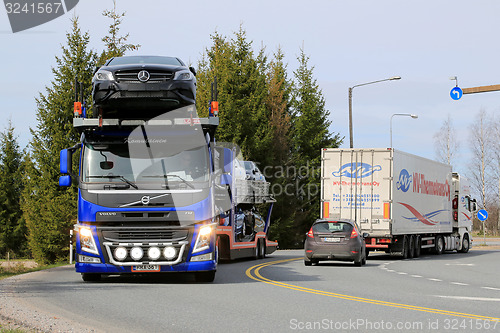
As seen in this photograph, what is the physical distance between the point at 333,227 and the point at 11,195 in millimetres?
40401

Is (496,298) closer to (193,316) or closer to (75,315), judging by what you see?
(193,316)

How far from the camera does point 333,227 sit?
2264 cm

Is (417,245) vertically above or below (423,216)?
below

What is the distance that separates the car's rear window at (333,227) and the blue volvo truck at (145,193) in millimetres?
8484

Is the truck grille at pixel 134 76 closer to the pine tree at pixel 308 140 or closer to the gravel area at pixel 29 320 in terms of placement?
the gravel area at pixel 29 320

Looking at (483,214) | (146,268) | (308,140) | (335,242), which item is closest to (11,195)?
(308,140)

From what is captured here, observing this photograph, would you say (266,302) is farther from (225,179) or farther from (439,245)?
(439,245)

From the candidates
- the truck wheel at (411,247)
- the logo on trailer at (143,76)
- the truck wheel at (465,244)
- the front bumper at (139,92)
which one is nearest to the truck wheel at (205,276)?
the front bumper at (139,92)

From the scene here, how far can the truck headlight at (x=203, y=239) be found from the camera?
46.7 ft

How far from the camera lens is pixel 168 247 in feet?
46.4

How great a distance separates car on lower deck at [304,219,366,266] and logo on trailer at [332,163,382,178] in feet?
15.1

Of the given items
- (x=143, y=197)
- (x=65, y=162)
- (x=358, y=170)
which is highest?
(x=358, y=170)

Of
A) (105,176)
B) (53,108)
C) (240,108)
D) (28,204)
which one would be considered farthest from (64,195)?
(105,176)

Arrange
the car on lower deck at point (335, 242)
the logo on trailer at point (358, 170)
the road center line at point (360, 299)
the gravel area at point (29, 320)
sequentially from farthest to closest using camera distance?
the logo on trailer at point (358, 170), the car on lower deck at point (335, 242), the road center line at point (360, 299), the gravel area at point (29, 320)
